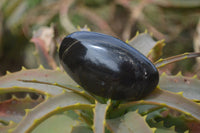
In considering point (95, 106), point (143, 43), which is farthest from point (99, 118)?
point (143, 43)

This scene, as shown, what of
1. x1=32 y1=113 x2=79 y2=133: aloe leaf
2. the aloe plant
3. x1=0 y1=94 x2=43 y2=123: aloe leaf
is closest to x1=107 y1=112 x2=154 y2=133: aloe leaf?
the aloe plant

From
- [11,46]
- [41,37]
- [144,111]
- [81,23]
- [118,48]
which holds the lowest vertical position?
[144,111]

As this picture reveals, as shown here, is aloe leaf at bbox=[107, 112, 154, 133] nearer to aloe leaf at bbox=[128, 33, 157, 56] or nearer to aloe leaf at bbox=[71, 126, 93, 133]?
aloe leaf at bbox=[71, 126, 93, 133]

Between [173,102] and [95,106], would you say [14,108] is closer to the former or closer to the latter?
[95,106]

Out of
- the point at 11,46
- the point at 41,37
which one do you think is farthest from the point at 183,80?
the point at 11,46

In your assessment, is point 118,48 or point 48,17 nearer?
point 118,48

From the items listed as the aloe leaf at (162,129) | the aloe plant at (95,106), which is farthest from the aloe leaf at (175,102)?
the aloe leaf at (162,129)

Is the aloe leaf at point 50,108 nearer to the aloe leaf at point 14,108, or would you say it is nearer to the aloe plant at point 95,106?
the aloe plant at point 95,106

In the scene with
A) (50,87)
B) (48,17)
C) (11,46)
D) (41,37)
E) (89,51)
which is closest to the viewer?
(89,51)

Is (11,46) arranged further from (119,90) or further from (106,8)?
(119,90)
